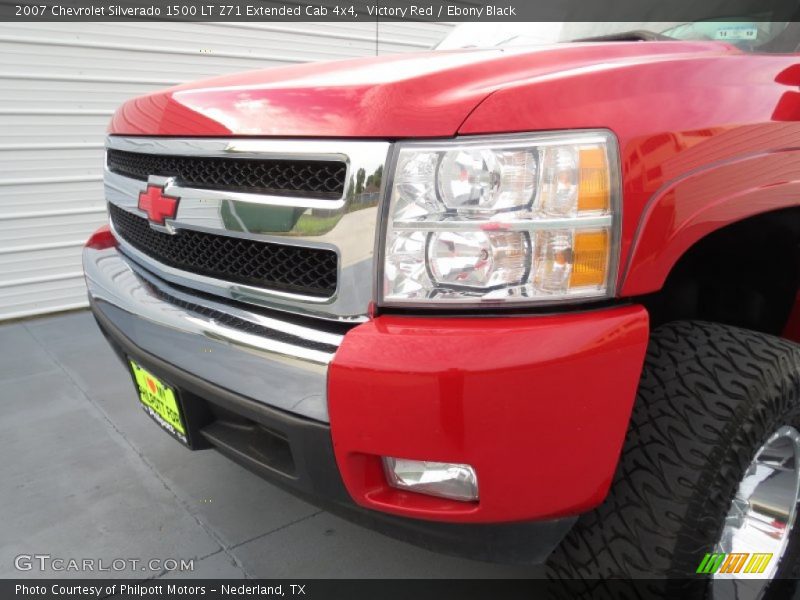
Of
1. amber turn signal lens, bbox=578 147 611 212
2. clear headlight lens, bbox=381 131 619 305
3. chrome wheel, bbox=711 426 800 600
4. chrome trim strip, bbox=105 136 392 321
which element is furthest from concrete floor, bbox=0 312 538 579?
amber turn signal lens, bbox=578 147 611 212

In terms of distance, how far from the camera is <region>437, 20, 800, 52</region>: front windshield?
1721 mm

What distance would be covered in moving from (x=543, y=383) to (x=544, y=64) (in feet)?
2.26

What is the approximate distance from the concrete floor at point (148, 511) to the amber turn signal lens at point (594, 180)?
4.08 ft

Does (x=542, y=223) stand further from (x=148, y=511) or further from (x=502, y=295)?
(x=148, y=511)

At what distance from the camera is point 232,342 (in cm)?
134

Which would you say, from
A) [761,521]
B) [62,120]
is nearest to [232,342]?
[761,521]

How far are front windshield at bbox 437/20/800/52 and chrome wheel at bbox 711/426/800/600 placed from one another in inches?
42.6

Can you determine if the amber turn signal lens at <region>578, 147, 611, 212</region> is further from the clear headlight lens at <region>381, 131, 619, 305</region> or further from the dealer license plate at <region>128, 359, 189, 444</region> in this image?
the dealer license plate at <region>128, 359, 189, 444</region>

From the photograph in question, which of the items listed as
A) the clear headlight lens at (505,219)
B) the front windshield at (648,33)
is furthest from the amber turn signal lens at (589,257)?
the front windshield at (648,33)

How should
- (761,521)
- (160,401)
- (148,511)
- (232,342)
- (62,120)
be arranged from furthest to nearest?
(62,120)
(148,511)
(160,401)
(761,521)
(232,342)

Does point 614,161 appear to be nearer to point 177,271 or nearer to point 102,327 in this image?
point 177,271

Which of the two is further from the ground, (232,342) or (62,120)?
(62,120)

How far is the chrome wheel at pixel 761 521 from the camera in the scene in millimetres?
1447

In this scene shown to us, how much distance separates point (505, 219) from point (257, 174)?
572 mm
